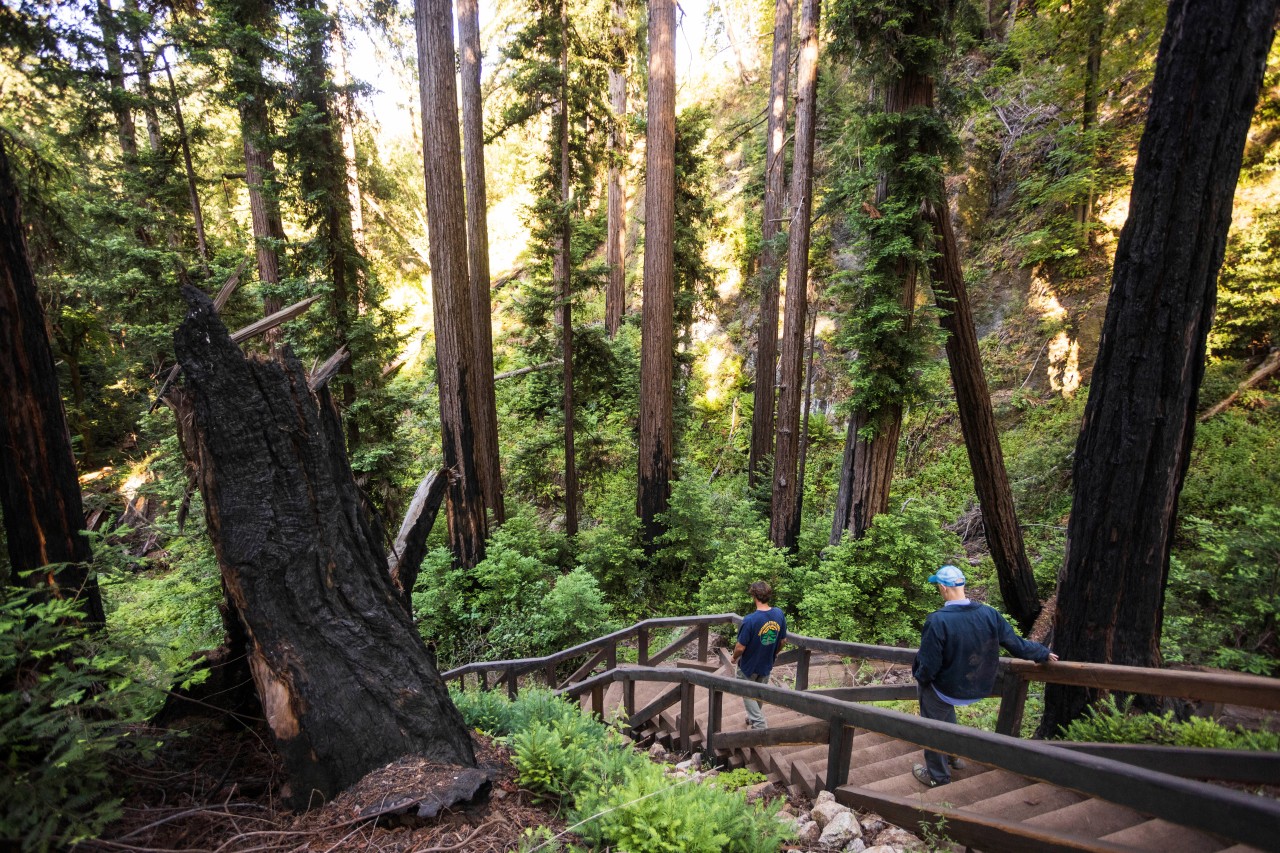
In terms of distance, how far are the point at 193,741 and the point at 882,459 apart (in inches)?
344

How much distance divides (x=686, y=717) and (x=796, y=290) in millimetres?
7983

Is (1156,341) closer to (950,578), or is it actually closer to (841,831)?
(950,578)

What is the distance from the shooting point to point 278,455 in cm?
293

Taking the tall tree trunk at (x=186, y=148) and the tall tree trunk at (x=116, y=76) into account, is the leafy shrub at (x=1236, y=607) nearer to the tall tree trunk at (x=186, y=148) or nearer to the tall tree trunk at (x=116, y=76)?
the tall tree trunk at (x=116, y=76)

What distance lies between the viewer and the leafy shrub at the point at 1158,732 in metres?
3.16

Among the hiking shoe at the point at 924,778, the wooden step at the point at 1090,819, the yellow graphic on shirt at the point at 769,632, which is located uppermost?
the wooden step at the point at 1090,819

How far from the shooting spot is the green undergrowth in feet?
8.19

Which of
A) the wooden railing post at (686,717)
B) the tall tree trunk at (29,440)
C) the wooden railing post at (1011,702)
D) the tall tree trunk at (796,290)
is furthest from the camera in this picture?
the tall tree trunk at (796,290)

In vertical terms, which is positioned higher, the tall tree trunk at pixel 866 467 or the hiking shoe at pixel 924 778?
the tall tree trunk at pixel 866 467

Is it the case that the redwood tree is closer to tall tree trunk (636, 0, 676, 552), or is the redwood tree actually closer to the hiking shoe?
tall tree trunk (636, 0, 676, 552)

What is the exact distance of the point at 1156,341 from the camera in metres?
4.04

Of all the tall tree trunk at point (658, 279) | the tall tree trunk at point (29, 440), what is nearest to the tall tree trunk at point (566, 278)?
the tall tree trunk at point (658, 279)

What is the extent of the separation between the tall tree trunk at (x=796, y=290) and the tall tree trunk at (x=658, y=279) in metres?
2.45

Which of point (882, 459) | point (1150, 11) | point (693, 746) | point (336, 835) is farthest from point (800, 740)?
point (1150, 11)
